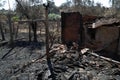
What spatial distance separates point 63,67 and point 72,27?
5.45m

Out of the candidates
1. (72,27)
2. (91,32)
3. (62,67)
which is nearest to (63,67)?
(62,67)

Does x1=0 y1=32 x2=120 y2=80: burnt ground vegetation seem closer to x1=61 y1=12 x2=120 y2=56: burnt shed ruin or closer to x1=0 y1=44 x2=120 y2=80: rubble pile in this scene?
x1=0 y1=44 x2=120 y2=80: rubble pile

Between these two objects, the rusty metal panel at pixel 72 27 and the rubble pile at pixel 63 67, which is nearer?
the rubble pile at pixel 63 67

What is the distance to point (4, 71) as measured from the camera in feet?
31.2

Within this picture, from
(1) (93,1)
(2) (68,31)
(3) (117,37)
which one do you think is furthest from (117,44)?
(1) (93,1)

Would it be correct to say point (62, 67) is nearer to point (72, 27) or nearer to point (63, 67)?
point (63, 67)

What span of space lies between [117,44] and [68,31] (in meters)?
3.81

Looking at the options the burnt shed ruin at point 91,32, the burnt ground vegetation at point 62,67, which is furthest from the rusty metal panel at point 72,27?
the burnt ground vegetation at point 62,67

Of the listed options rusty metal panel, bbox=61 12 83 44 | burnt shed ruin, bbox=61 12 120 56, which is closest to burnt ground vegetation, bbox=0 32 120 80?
burnt shed ruin, bbox=61 12 120 56

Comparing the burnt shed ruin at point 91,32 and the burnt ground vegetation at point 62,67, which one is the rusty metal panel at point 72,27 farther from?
the burnt ground vegetation at point 62,67

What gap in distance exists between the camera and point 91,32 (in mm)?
13664

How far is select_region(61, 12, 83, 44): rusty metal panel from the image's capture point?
14.2 m

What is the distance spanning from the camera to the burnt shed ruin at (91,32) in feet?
39.5

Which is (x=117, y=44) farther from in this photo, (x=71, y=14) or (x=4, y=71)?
(x=4, y=71)
